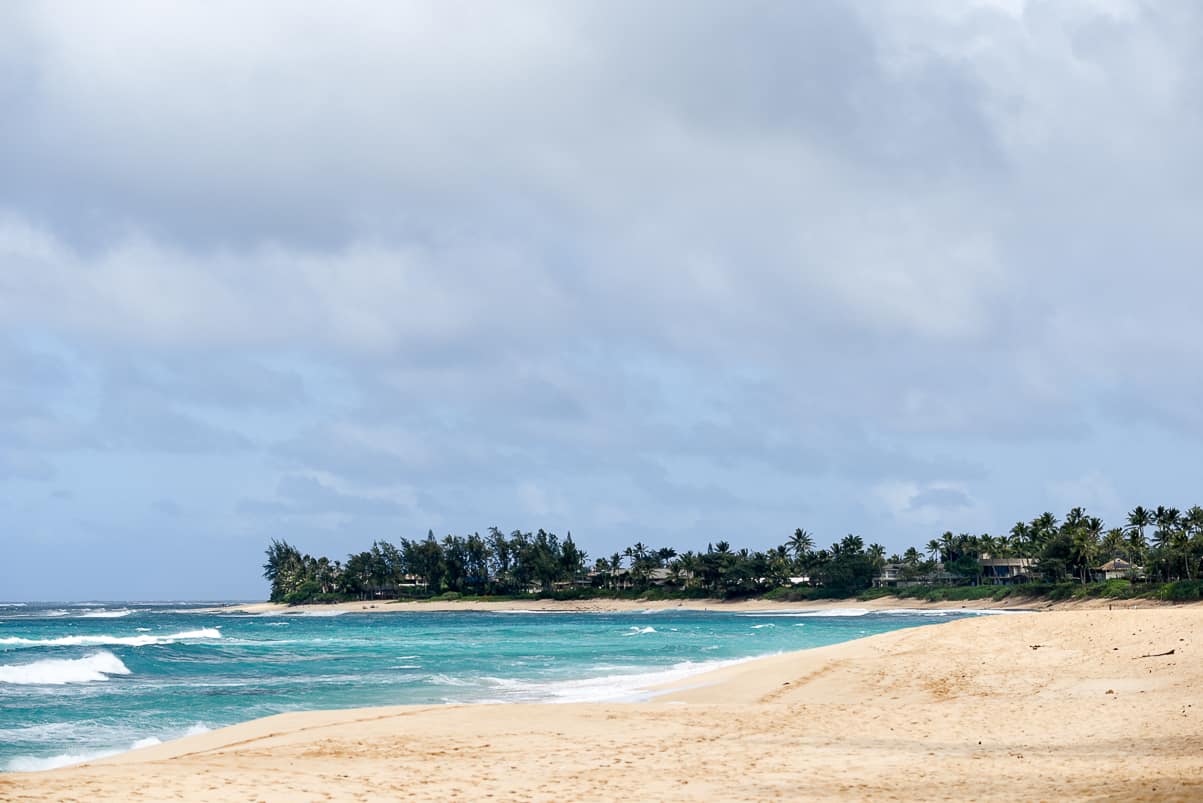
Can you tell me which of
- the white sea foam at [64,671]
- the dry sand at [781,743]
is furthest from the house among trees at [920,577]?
the dry sand at [781,743]

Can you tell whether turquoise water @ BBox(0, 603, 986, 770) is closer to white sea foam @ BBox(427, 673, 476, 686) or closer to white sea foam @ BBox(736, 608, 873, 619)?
white sea foam @ BBox(427, 673, 476, 686)

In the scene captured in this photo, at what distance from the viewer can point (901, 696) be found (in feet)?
72.4

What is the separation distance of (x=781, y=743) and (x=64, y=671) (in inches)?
1402

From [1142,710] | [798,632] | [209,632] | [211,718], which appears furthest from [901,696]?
[209,632]

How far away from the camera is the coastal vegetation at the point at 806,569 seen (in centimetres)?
10644

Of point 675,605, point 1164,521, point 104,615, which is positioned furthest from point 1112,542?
point 104,615

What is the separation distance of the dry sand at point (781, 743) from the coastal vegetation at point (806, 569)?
7571 centimetres

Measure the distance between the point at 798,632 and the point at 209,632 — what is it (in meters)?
51.9

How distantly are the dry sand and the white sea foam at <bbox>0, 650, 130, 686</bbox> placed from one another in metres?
21.7

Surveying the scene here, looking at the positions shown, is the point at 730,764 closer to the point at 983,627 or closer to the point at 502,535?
the point at 983,627

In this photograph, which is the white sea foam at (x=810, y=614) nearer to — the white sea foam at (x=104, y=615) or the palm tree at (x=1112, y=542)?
the palm tree at (x=1112, y=542)

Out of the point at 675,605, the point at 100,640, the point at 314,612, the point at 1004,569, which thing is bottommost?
the point at 675,605

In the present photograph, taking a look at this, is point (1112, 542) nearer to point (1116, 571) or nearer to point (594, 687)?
point (1116, 571)

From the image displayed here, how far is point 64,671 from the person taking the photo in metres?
40.8
